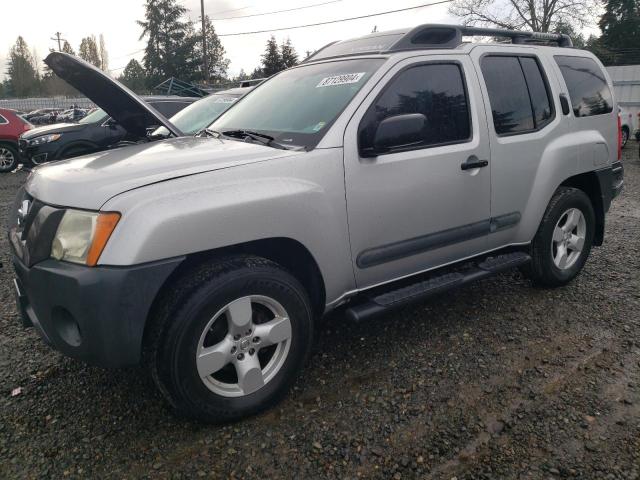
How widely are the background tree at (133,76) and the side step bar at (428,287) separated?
58.9 metres

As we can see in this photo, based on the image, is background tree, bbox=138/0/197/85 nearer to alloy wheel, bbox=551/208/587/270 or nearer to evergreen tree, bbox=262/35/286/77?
evergreen tree, bbox=262/35/286/77

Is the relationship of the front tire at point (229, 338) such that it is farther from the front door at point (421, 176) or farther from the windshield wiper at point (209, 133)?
the windshield wiper at point (209, 133)

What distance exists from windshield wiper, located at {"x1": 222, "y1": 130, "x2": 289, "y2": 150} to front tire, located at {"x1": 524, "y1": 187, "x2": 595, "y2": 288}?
224 cm

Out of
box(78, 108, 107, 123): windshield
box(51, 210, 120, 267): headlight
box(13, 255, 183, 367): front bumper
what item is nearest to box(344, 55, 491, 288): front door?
box(13, 255, 183, 367): front bumper

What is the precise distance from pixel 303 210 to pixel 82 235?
40.0 inches

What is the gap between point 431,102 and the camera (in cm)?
309

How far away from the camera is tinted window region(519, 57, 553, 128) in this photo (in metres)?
3.66

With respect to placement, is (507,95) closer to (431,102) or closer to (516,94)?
(516,94)

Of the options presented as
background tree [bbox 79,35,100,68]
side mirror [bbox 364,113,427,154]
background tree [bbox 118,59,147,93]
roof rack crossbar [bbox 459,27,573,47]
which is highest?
background tree [bbox 79,35,100,68]

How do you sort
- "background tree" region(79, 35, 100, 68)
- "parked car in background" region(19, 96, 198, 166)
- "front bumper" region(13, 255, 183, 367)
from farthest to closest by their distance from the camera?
"background tree" region(79, 35, 100, 68) → "parked car in background" region(19, 96, 198, 166) → "front bumper" region(13, 255, 183, 367)

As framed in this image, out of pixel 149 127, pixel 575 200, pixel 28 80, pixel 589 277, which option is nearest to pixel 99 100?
pixel 149 127

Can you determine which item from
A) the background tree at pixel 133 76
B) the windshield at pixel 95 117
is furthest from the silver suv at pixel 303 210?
the background tree at pixel 133 76

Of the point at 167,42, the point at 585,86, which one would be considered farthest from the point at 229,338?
the point at 167,42

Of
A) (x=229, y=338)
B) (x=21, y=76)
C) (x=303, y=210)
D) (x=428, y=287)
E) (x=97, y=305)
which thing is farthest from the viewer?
(x=21, y=76)
